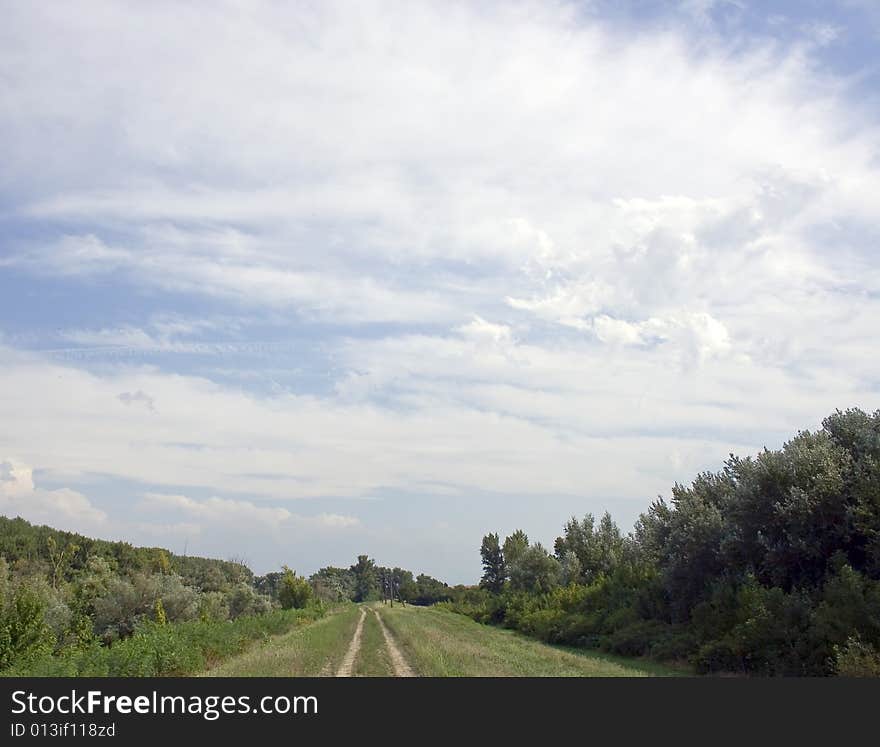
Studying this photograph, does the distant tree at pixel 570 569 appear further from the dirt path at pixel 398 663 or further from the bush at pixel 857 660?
the bush at pixel 857 660

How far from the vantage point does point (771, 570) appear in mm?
28219

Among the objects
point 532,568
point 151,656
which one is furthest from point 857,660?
point 532,568

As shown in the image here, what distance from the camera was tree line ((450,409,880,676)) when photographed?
875 inches

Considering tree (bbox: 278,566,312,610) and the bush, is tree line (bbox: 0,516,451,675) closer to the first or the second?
tree (bbox: 278,566,312,610)

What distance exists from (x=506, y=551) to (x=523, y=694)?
9842 centimetres

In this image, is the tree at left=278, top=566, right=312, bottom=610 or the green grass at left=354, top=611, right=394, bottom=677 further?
the tree at left=278, top=566, right=312, bottom=610

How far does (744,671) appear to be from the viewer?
978 inches

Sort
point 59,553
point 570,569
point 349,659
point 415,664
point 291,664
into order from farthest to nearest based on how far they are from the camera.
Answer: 1. point 59,553
2. point 570,569
3. point 349,659
4. point 415,664
5. point 291,664

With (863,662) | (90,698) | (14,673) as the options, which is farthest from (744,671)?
(14,673)

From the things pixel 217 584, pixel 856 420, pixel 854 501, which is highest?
pixel 856 420

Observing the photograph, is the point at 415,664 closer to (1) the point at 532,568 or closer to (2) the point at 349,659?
(2) the point at 349,659

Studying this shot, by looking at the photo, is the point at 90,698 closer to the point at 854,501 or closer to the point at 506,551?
the point at 854,501

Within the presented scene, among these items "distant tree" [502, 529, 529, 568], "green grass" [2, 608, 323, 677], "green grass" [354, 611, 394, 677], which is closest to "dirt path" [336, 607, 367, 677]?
"green grass" [354, 611, 394, 677]

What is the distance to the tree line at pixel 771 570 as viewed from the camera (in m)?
22.2
